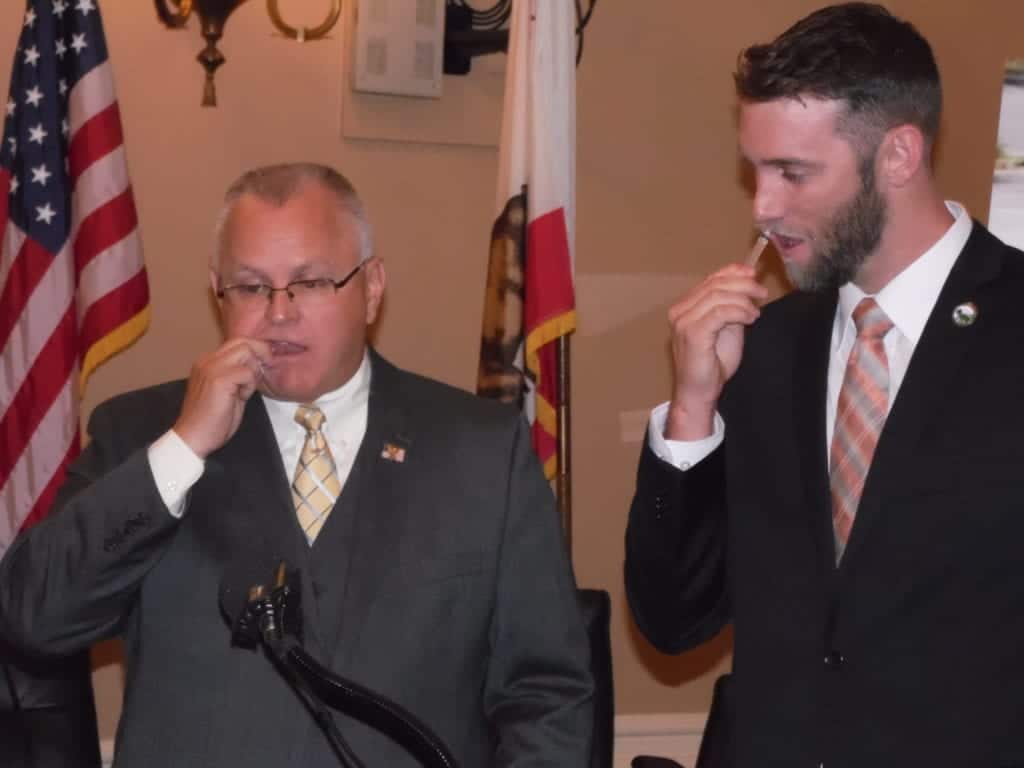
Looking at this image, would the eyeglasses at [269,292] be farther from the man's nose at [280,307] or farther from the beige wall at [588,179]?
the beige wall at [588,179]

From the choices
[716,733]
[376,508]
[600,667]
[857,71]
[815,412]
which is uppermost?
[857,71]

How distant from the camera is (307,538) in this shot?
2297mm

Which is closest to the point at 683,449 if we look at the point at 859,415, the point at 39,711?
the point at 859,415

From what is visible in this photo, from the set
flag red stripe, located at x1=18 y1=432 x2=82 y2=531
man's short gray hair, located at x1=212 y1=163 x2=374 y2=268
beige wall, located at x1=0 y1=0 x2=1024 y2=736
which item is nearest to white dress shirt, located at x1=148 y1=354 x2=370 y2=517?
man's short gray hair, located at x1=212 y1=163 x2=374 y2=268

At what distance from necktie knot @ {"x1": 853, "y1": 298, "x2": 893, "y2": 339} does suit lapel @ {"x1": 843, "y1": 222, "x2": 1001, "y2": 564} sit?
72 millimetres

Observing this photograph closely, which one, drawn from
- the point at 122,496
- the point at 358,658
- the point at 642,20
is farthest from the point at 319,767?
the point at 642,20

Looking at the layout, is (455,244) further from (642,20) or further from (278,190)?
(278,190)

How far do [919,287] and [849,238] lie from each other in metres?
0.13

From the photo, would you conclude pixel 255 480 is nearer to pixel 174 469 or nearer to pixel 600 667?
pixel 174 469

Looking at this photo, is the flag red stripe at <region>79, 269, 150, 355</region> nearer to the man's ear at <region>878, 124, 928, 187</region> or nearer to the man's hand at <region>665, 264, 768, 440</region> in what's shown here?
the man's hand at <region>665, 264, 768, 440</region>

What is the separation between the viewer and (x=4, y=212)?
3.61 m

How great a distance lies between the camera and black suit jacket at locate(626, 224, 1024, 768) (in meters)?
1.94

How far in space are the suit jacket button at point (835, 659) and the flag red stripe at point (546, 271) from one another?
76.5 inches

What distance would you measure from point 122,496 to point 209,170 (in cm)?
204
